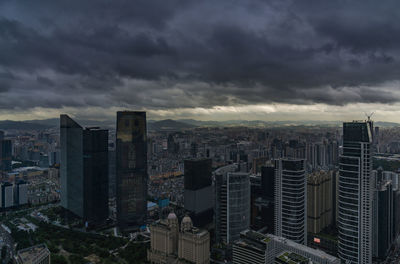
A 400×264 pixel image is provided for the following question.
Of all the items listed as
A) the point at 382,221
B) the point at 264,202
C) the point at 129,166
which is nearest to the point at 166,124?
the point at 129,166

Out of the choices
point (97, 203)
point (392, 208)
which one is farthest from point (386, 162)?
point (97, 203)

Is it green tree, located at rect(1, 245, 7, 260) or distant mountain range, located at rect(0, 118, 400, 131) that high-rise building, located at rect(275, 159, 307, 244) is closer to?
distant mountain range, located at rect(0, 118, 400, 131)

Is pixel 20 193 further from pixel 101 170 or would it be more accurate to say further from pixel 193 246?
pixel 193 246

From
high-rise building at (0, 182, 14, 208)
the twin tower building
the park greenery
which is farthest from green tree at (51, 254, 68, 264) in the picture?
high-rise building at (0, 182, 14, 208)

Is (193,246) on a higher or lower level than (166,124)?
lower

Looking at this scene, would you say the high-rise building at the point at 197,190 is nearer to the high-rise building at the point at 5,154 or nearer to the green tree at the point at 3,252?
the green tree at the point at 3,252

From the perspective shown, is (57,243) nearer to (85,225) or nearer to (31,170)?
(85,225)
